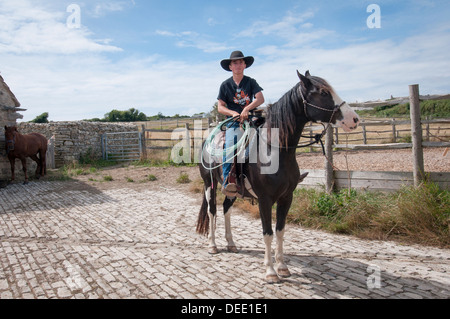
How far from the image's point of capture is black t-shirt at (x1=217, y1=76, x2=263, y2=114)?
4.21 metres

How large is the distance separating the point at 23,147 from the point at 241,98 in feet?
36.6

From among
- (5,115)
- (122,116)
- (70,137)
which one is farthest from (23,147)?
(122,116)

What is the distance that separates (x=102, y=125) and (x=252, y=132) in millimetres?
16913

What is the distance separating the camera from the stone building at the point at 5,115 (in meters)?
11.7

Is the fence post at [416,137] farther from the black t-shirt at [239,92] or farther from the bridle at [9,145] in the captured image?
the bridle at [9,145]

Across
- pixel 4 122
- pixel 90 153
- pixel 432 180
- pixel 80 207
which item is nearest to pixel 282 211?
pixel 432 180

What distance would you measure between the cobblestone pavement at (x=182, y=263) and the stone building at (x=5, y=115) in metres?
6.78

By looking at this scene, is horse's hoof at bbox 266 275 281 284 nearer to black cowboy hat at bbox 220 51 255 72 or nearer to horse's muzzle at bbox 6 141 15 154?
black cowboy hat at bbox 220 51 255 72

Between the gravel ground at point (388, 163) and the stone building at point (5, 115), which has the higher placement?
the stone building at point (5, 115)

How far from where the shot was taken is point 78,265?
4051 mm

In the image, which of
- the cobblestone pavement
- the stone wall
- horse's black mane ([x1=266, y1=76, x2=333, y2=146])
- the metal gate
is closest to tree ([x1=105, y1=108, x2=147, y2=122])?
the metal gate

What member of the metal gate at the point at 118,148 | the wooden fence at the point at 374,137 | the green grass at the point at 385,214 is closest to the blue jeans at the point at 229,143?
the wooden fence at the point at 374,137

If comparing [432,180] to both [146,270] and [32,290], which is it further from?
[32,290]

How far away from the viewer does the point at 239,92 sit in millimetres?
→ 4230
